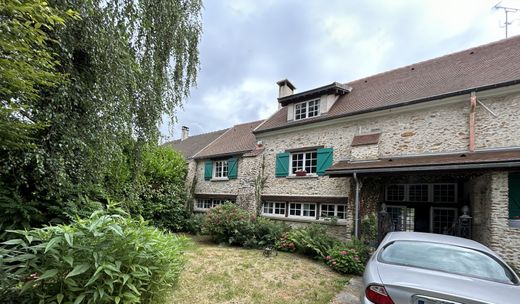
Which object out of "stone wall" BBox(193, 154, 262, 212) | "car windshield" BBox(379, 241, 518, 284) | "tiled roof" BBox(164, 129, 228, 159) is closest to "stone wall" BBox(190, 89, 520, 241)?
"stone wall" BBox(193, 154, 262, 212)

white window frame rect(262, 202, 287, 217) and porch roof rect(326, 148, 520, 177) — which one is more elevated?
porch roof rect(326, 148, 520, 177)

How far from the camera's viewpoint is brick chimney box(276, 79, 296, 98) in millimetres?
17453

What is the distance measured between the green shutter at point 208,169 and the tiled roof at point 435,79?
552cm

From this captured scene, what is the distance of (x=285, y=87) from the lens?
57.4 ft

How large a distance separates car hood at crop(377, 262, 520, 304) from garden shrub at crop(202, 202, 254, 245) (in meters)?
8.23

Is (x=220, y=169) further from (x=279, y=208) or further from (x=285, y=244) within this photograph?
(x=285, y=244)

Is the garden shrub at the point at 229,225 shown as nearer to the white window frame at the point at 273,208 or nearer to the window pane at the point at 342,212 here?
the white window frame at the point at 273,208

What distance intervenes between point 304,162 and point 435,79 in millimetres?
6614

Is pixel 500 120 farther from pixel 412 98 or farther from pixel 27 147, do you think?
pixel 27 147

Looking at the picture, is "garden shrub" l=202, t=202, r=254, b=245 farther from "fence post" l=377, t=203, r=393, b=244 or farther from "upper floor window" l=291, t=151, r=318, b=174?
"fence post" l=377, t=203, r=393, b=244

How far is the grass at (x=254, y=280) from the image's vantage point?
5465 millimetres

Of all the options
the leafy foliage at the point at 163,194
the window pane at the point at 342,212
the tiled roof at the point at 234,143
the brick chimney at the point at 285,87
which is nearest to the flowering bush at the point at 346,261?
the window pane at the point at 342,212

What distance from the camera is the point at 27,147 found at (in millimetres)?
4297

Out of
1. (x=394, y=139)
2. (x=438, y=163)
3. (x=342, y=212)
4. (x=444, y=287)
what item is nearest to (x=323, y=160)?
(x=342, y=212)
